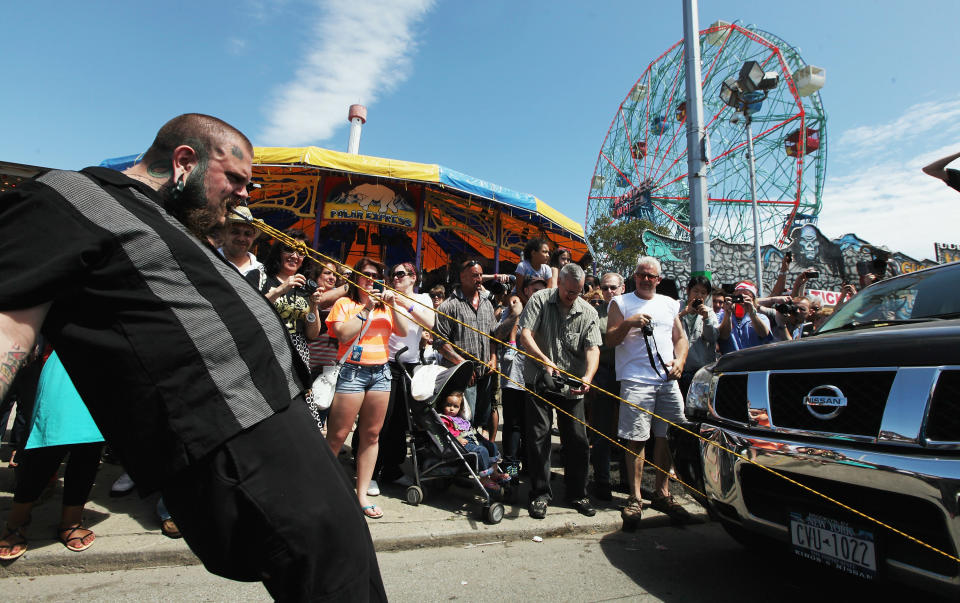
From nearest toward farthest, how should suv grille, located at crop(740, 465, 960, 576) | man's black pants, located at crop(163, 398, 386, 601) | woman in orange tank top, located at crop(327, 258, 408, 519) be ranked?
1. man's black pants, located at crop(163, 398, 386, 601)
2. suv grille, located at crop(740, 465, 960, 576)
3. woman in orange tank top, located at crop(327, 258, 408, 519)

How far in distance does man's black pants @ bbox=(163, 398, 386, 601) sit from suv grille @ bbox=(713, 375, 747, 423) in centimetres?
226

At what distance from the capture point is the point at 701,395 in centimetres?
318

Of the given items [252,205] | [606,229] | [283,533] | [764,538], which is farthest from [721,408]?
[606,229]

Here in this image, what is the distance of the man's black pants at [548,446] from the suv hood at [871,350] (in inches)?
63.9

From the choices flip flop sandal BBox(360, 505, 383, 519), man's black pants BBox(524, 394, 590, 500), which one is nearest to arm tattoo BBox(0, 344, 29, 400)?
flip flop sandal BBox(360, 505, 383, 519)

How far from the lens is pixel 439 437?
4.20 metres

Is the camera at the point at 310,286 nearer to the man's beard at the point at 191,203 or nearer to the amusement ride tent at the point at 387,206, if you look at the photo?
the man's beard at the point at 191,203

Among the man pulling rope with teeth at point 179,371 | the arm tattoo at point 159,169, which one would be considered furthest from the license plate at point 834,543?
the arm tattoo at point 159,169

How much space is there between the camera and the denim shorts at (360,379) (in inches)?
151

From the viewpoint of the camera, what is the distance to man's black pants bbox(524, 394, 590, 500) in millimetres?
4039

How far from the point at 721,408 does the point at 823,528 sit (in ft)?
2.69

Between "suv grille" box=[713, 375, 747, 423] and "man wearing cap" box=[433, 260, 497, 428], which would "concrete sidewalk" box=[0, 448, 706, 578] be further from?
"suv grille" box=[713, 375, 747, 423]

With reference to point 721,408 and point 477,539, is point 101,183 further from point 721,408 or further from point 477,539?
point 477,539

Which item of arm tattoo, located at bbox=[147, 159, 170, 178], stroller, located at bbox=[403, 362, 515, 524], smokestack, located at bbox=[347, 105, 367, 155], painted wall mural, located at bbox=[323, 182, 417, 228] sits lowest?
stroller, located at bbox=[403, 362, 515, 524]
